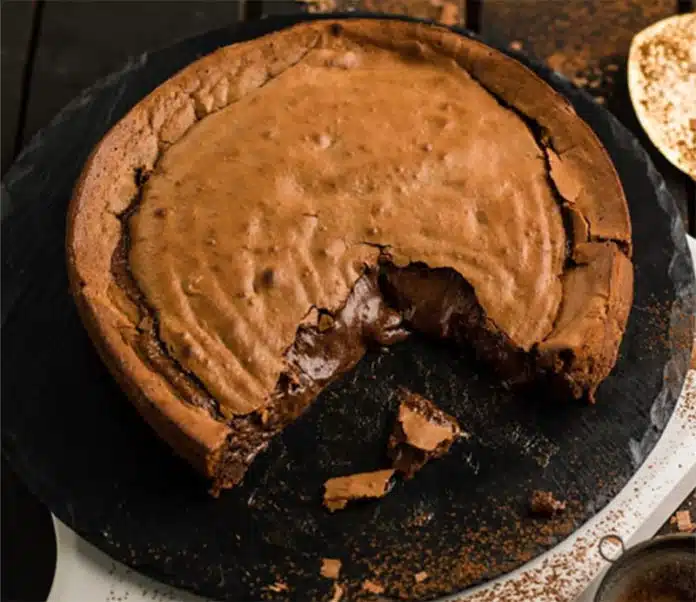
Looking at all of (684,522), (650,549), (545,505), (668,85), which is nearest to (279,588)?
(545,505)

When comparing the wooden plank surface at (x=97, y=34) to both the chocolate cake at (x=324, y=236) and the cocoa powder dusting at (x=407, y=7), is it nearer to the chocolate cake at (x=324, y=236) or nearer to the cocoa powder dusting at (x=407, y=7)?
the cocoa powder dusting at (x=407, y=7)

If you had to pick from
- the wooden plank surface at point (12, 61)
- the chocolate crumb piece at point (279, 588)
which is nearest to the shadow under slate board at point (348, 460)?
the chocolate crumb piece at point (279, 588)

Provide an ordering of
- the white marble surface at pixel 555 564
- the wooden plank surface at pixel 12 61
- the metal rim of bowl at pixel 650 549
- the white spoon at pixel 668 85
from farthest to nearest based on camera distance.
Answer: the wooden plank surface at pixel 12 61, the white spoon at pixel 668 85, the white marble surface at pixel 555 564, the metal rim of bowl at pixel 650 549

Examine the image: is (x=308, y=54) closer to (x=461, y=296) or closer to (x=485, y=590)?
(x=461, y=296)

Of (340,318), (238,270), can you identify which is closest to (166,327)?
(238,270)

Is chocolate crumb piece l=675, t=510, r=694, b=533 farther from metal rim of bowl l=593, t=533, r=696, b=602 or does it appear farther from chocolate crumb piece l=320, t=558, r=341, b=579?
chocolate crumb piece l=320, t=558, r=341, b=579

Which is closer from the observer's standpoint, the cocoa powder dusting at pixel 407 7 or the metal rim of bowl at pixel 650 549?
the metal rim of bowl at pixel 650 549

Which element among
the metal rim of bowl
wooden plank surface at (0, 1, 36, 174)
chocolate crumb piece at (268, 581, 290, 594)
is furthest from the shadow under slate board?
wooden plank surface at (0, 1, 36, 174)
